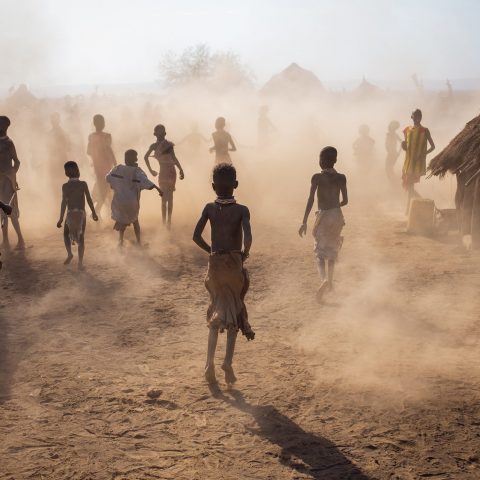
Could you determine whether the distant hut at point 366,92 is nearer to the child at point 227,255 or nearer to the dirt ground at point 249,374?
the dirt ground at point 249,374

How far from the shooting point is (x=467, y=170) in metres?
10.3

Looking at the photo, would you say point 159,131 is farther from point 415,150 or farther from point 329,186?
point 415,150

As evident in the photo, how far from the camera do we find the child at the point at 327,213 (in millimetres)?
7262

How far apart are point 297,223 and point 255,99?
3184 cm

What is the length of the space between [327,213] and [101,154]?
18.7 ft

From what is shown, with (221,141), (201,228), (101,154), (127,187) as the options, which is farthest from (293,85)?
(201,228)

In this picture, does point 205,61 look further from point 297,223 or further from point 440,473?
point 440,473

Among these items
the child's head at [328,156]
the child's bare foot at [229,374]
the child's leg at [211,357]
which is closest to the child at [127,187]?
the child's head at [328,156]

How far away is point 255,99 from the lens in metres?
42.7

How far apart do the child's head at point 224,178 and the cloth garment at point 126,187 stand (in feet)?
14.9

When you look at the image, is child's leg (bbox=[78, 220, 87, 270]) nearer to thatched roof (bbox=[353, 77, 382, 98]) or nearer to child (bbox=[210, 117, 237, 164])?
child (bbox=[210, 117, 237, 164])

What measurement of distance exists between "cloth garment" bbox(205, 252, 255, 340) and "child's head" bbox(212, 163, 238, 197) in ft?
1.72

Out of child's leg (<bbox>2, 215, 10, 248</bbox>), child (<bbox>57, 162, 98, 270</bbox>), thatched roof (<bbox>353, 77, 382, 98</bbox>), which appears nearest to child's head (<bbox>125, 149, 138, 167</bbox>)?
child (<bbox>57, 162, 98, 270</bbox>)

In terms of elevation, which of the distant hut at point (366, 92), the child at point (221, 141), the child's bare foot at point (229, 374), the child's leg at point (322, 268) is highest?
the distant hut at point (366, 92)
